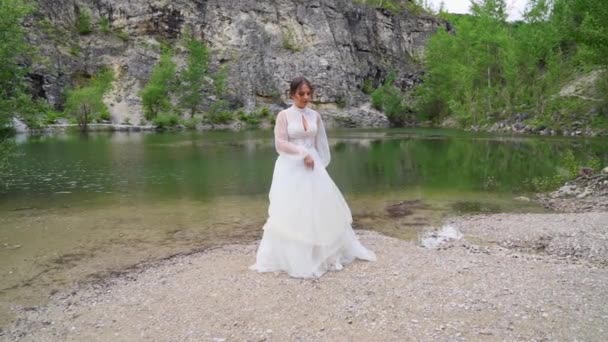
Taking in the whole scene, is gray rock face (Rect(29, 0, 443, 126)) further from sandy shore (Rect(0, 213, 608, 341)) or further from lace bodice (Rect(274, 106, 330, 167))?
lace bodice (Rect(274, 106, 330, 167))

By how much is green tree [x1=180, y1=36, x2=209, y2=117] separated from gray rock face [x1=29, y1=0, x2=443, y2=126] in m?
5.67

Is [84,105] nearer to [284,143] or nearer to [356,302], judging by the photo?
[284,143]

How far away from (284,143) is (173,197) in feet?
37.4

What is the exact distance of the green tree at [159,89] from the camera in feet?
239

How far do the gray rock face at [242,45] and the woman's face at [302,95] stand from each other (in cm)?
7566

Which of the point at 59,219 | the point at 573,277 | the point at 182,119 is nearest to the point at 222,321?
the point at 573,277

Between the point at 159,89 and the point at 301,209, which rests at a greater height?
the point at 159,89

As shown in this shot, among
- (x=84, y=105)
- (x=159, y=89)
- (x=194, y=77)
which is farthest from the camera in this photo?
(x=194, y=77)

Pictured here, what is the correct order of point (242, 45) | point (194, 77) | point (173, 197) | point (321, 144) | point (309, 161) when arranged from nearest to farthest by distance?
point (309, 161), point (321, 144), point (173, 197), point (194, 77), point (242, 45)

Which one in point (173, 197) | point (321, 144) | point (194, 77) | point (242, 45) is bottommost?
point (173, 197)

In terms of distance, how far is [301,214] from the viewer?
748cm

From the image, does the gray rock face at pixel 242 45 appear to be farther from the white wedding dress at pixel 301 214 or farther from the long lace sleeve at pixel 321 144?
the white wedding dress at pixel 301 214

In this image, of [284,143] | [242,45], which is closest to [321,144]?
[284,143]

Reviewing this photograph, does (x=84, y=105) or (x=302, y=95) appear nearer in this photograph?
(x=302, y=95)
